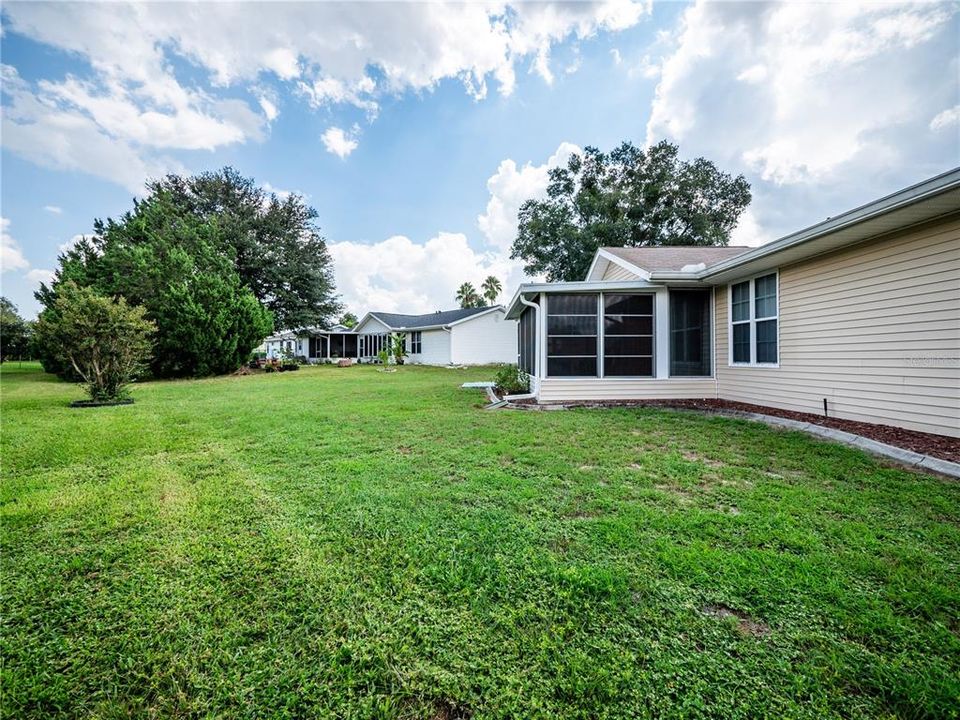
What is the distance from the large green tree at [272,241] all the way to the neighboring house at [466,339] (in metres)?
6.97

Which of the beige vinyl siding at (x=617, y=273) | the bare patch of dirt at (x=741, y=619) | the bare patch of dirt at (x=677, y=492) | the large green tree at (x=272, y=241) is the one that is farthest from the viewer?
the large green tree at (x=272, y=241)

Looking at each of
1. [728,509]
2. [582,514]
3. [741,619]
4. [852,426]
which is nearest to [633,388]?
[852,426]

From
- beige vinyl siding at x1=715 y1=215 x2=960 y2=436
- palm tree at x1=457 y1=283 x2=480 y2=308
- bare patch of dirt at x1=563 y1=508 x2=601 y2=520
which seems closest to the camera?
bare patch of dirt at x1=563 y1=508 x2=601 y2=520

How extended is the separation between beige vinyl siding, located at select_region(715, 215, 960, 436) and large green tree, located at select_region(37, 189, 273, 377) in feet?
56.8

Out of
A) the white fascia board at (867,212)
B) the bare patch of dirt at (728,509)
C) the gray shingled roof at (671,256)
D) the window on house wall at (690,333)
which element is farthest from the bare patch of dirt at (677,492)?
the gray shingled roof at (671,256)

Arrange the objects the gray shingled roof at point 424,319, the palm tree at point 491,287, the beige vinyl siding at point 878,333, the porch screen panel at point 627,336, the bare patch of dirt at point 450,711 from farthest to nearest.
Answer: the palm tree at point 491,287
the gray shingled roof at point 424,319
the porch screen panel at point 627,336
the beige vinyl siding at point 878,333
the bare patch of dirt at point 450,711

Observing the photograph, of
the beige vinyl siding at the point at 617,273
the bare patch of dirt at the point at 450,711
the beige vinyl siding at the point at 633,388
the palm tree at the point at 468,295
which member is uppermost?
the palm tree at the point at 468,295

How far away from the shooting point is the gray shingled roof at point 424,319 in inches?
993

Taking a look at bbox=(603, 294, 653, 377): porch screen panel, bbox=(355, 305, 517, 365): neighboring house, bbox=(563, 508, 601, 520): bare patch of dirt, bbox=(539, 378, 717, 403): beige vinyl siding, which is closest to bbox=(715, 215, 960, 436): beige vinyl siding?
bbox=(539, 378, 717, 403): beige vinyl siding

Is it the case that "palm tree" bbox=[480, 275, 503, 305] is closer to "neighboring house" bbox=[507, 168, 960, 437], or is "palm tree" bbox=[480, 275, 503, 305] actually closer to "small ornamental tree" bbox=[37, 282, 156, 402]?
"neighboring house" bbox=[507, 168, 960, 437]

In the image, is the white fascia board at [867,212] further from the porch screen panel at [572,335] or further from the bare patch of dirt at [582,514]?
the bare patch of dirt at [582,514]

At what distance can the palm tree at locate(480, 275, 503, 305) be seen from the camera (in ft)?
156

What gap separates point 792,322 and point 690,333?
6.22 feet

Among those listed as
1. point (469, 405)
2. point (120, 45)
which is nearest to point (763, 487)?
point (469, 405)
